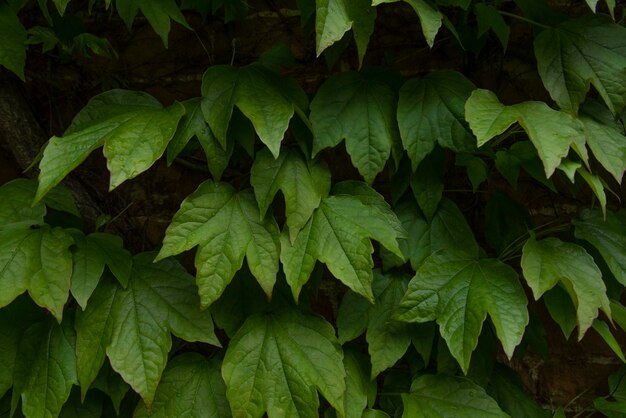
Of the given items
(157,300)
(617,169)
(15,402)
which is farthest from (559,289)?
(15,402)

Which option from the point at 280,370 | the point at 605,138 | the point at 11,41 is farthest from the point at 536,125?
the point at 11,41

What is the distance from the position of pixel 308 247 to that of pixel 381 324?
8.3 inches

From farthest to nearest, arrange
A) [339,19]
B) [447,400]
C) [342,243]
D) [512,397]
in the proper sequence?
[512,397]
[447,400]
[342,243]
[339,19]

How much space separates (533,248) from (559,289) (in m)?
0.12

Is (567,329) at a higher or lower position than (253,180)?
lower

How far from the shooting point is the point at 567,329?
1.11m

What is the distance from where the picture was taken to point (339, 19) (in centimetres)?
92

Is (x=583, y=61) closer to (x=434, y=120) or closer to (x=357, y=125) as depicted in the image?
(x=434, y=120)

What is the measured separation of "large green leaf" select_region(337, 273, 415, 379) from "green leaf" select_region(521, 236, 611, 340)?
232mm

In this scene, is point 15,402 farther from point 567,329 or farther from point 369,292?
point 567,329

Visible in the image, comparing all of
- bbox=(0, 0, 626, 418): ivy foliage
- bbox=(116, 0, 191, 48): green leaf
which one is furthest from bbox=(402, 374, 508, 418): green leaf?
bbox=(116, 0, 191, 48): green leaf

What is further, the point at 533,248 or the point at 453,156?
the point at 453,156

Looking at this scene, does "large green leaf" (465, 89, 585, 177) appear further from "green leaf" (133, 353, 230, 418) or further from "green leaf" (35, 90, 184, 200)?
"green leaf" (133, 353, 230, 418)

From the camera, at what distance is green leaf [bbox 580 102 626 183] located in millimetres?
1021
